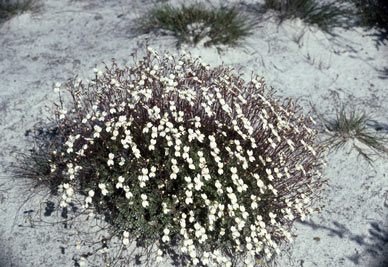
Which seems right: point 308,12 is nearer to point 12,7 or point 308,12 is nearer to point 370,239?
Answer: point 370,239

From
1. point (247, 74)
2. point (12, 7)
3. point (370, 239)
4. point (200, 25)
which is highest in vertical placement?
point (12, 7)

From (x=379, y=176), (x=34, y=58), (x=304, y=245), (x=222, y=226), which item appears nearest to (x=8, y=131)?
(x=34, y=58)

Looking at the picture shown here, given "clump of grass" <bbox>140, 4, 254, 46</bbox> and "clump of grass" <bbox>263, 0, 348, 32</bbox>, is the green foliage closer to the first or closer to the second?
"clump of grass" <bbox>263, 0, 348, 32</bbox>

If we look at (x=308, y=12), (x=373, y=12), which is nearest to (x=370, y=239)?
(x=308, y=12)

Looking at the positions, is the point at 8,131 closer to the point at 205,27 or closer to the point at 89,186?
the point at 89,186

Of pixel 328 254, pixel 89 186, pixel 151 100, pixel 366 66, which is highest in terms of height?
pixel 151 100

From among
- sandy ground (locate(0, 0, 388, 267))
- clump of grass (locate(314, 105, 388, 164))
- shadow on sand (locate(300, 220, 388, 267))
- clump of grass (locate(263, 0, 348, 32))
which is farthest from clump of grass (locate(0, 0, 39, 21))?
shadow on sand (locate(300, 220, 388, 267))

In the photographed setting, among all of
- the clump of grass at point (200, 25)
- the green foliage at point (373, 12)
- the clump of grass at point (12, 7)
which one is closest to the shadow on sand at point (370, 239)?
the clump of grass at point (200, 25)
